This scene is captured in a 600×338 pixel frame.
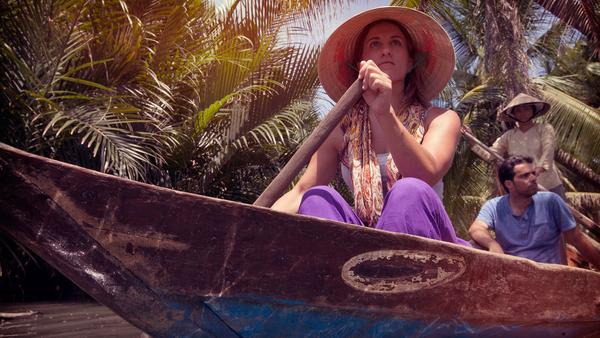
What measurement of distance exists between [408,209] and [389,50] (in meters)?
0.68

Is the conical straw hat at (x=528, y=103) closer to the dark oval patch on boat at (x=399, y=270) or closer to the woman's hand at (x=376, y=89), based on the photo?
the woman's hand at (x=376, y=89)

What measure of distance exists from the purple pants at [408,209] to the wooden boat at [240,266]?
0.42 ft

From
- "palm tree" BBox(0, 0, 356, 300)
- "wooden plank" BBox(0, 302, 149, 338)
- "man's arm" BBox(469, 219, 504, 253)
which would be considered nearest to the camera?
"man's arm" BBox(469, 219, 504, 253)

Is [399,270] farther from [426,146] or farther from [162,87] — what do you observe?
[162,87]

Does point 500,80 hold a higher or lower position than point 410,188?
lower

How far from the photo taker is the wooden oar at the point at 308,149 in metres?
1.79

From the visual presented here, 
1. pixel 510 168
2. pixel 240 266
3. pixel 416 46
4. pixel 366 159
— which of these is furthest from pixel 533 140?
pixel 240 266

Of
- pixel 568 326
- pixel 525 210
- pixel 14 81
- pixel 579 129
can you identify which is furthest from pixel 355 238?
pixel 579 129

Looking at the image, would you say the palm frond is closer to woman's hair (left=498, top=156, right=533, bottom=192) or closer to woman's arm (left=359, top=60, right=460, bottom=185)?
woman's hair (left=498, top=156, right=533, bottom=192)

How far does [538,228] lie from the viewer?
2.93 metres

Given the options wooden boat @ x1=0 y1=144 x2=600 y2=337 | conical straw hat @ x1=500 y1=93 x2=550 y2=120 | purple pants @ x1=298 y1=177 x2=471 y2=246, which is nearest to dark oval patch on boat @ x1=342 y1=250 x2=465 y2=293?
wooden boat @ x1=0 y1=144 x2=600 y2=337

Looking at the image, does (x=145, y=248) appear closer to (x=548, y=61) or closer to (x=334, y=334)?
(x=334, y=334)

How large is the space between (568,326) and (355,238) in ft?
2.61

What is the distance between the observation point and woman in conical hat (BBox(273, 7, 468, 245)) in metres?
1.59
